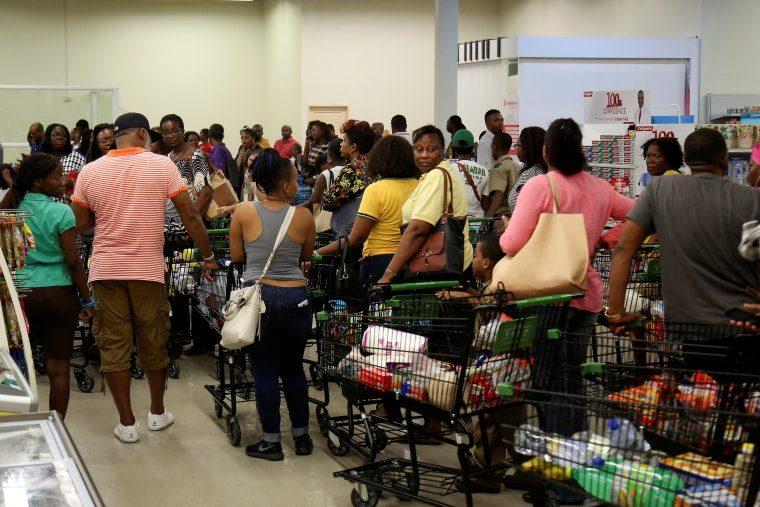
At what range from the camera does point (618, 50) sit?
13.6 m

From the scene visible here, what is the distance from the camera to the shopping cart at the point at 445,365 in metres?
3.29

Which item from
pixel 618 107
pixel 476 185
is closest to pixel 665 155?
pixel 476 185

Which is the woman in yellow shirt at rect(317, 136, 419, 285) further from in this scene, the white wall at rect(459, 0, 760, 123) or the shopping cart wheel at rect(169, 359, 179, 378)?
the white wall at rect(459, 0, 760, 123)

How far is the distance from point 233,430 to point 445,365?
176cm

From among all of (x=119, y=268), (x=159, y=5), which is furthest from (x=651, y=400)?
(x=159, y=5)

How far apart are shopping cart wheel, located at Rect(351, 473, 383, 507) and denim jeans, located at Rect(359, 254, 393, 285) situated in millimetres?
1332

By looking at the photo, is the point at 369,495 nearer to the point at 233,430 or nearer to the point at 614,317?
the point at 233,430

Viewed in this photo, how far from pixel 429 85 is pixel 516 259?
55.5ft

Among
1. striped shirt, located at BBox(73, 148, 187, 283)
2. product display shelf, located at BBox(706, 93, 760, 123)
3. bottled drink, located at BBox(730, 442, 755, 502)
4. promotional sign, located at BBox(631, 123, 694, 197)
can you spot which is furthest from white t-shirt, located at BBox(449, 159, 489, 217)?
product display shelf, located at BBox(706, 93, 760, 123)

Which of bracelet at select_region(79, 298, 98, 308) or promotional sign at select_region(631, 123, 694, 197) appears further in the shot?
promotional sign at select_region(631, 123, 694, 197)

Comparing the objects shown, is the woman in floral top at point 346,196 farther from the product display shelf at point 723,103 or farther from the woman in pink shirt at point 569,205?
the product display shelf at point 723,103

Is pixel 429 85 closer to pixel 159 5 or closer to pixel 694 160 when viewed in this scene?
pixel 159 5

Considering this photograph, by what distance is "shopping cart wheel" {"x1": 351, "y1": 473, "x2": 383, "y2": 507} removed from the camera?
3801 millimetres

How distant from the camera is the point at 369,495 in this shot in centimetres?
383
